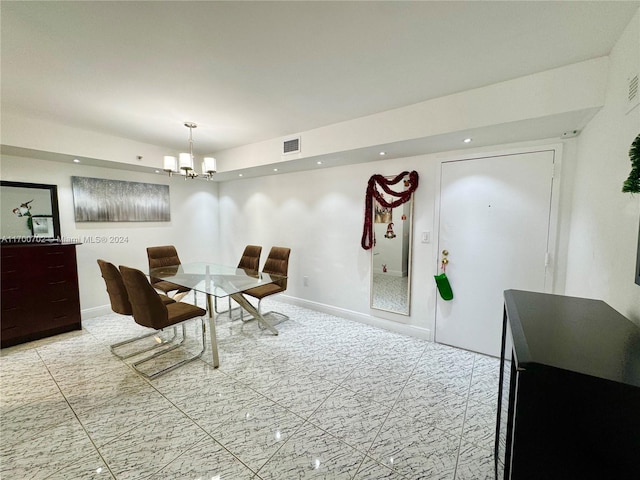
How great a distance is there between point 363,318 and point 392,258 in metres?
0.95

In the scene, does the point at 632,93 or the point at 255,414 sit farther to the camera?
the point at 255,414

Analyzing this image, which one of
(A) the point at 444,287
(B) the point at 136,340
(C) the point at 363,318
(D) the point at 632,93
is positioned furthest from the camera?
(C) the point at 363,318

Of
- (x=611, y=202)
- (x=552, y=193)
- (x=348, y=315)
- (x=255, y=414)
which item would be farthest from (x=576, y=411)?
(x=348, y=315)

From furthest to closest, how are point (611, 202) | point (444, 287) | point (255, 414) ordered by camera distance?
point (444, 287) < point (255, 414) < point (611, 202)

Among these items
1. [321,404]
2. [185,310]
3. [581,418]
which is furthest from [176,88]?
[581,418]

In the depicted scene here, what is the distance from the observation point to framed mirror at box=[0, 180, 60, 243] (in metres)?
2.98

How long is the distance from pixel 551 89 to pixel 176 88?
2923mm

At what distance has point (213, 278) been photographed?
124 inches

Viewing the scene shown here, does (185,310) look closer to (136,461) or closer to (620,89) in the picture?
(136,461)

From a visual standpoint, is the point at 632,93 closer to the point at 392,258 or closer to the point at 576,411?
the point at 576,411

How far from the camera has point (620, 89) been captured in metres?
1.49

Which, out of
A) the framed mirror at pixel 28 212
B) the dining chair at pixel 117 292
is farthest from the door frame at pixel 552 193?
the framed mirror at pixel 28 212

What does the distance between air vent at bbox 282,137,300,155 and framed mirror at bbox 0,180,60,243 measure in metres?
3.03

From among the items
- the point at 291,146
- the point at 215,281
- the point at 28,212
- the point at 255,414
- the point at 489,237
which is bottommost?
the point at 255,414
